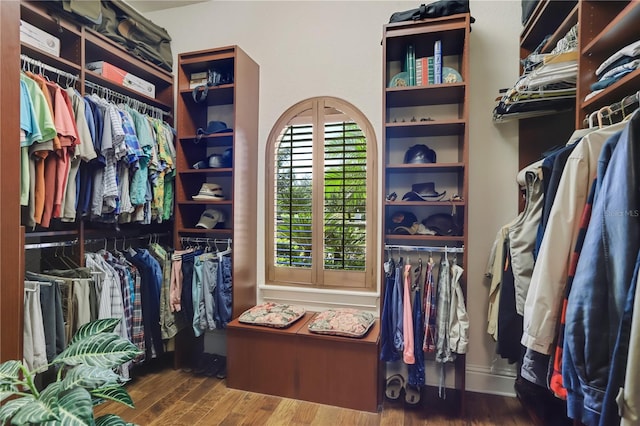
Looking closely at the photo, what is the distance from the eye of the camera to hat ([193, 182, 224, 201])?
2.55 m

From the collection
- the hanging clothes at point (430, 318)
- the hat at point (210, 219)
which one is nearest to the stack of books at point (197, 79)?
the hat at point (210, 219)

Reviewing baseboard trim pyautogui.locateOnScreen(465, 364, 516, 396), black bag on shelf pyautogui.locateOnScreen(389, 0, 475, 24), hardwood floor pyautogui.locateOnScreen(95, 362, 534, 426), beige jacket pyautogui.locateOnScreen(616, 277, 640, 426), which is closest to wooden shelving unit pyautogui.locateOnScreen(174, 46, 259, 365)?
hardwood floor pyautogui.locateOnScreen(95, 362, 534, 426)

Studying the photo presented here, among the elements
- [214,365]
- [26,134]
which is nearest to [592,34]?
[26,134]

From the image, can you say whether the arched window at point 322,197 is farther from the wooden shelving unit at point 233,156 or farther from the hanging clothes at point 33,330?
the hanging clothes at point 33,330

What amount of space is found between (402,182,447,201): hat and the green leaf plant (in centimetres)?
173

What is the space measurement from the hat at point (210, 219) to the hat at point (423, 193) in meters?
1.42

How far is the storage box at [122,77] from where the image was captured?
2273mm

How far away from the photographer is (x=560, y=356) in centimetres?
109

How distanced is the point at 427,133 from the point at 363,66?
71cm

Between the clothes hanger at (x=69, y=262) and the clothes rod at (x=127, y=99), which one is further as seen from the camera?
the clothes rod at (x=127, y=99)

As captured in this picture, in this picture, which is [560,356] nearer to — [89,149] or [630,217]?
[630,217]

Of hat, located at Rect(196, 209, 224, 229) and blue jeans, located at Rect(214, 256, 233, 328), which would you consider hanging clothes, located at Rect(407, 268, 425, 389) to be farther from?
hat, located at Rect(196, 209, 224, 229)

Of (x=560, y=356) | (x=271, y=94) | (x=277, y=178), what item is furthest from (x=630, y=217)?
(x=271, y=94)

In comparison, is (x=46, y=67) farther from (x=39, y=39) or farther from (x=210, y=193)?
(x=210, y=193)
